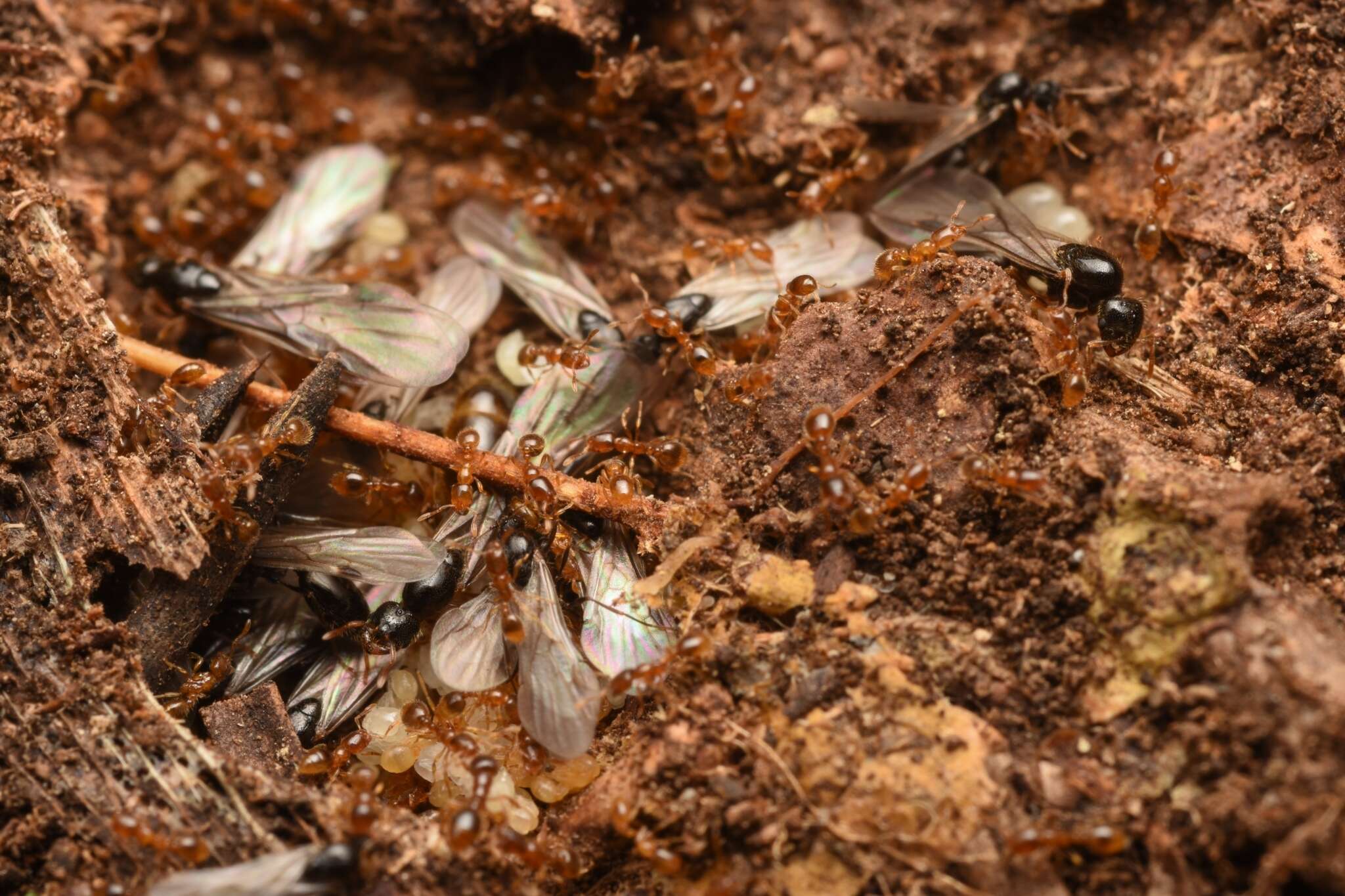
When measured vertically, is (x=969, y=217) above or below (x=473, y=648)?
above

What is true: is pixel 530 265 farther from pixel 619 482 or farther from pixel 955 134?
pixel 955 134

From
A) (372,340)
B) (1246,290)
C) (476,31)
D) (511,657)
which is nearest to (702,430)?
(511,657)

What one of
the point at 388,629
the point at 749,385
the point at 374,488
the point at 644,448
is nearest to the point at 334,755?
the point at 388,629

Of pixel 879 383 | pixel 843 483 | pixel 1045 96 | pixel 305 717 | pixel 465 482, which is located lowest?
pixel 305 717

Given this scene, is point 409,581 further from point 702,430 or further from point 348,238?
point 348,238

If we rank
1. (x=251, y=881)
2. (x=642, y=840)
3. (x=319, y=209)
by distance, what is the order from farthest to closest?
1. (x=319, y=209)
2. (x=642, y=840)
3. (x=251, y=881)

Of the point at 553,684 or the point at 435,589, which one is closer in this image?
the point at 553,684

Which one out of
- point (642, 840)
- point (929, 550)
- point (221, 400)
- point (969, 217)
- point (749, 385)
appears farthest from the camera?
point (969, 217)

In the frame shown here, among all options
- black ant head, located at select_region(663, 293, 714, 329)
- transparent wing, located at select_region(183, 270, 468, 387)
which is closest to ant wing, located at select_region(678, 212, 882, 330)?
black ant head, located at select_region(663, 293, 714, 329)
